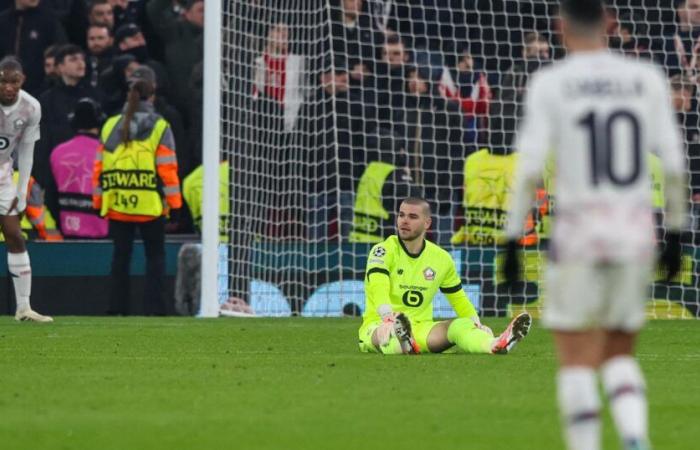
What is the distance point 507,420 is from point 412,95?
1063 centimetres

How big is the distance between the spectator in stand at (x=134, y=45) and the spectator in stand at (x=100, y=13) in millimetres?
172

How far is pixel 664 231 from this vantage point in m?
18.2

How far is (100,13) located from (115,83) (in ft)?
2.58

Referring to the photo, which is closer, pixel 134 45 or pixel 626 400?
pixel 626 400

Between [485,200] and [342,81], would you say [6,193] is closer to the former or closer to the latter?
[342,81]

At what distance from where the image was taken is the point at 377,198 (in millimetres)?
17547

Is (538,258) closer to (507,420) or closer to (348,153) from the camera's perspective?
(348,153)

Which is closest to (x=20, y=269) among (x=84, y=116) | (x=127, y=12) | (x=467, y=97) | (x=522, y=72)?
(x=84, y=116)

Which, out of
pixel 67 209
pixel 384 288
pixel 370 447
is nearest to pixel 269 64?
pixel 67 209

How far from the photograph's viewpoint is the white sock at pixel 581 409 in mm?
5777

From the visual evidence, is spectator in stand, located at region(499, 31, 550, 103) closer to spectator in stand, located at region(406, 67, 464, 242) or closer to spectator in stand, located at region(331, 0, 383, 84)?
spectator in stand, located at region(406, 67, 464, 242)

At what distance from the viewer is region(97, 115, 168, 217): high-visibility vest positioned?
16812 millimetres

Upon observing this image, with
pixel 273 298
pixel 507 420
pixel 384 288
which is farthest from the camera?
pixel 273 298

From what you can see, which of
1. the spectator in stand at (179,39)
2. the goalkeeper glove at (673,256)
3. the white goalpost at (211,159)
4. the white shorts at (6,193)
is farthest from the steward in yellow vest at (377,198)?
the goalkeeper glove at (673,256)
